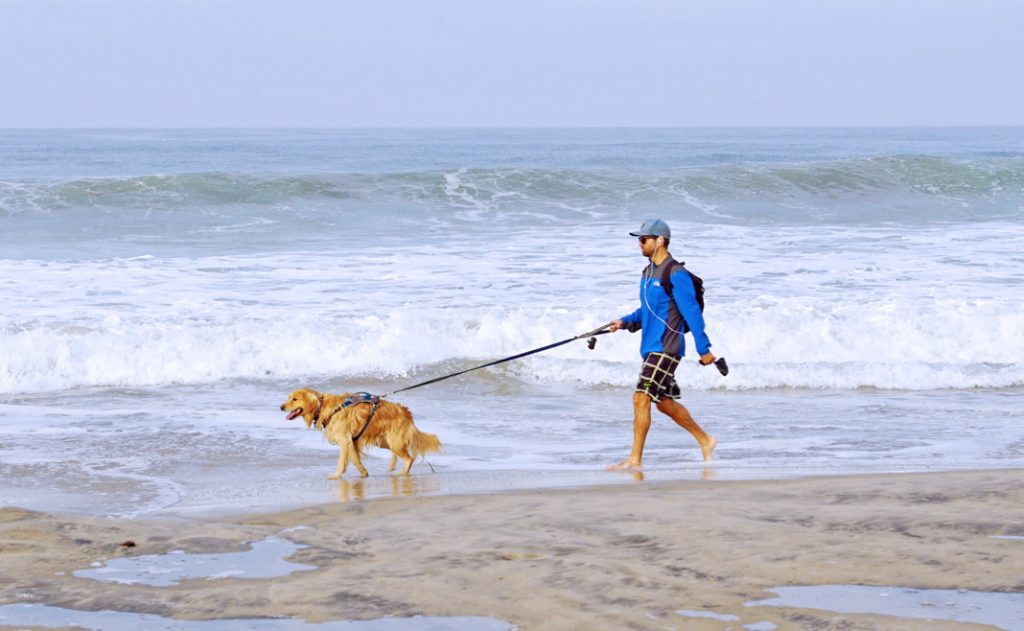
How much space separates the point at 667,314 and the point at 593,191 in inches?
850

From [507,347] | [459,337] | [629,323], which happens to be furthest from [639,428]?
[459,337]

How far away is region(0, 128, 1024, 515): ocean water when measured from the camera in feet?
27.6

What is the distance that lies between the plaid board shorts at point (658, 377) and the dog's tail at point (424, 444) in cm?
132

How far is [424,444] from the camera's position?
7.90 metres

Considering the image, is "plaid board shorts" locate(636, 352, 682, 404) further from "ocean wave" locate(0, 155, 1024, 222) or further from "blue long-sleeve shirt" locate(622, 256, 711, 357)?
"ocean wave" locate(0, 155, 1024, 222)

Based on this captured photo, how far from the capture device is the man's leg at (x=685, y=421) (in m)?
8.12

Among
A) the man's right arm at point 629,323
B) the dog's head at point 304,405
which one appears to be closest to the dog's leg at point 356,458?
the dog's head at point 304,405

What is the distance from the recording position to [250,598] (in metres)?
4.68

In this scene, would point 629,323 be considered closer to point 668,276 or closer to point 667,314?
point 667,314

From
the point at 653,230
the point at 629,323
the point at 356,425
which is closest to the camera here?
the point at 653,230

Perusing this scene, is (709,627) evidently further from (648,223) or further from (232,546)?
(648,223)

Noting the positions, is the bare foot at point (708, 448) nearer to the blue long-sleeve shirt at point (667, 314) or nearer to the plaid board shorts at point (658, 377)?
the plaid board shorts at point (658, 377)

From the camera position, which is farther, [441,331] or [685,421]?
[441,331]

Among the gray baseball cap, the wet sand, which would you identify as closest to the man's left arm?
the gray baseball cap
